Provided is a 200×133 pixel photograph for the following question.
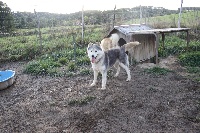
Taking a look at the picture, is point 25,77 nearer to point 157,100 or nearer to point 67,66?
point 67,66

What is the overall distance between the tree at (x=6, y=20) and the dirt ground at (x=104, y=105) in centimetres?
824

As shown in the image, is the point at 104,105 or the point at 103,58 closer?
the point at 104,105

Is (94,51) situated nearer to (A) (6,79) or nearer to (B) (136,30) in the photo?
(A) (6,79)

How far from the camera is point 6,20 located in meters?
14.6

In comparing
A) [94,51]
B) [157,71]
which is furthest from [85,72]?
[157,71]

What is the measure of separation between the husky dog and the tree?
10.0m

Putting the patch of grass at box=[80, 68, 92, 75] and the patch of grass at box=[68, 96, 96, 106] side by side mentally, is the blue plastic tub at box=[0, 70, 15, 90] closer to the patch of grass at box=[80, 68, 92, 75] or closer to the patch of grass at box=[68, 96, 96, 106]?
the patch of grass at box=[80, 68, 92, 75]

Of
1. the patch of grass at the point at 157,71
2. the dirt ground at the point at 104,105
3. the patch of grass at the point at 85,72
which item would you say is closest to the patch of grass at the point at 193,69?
the dirt ground at the point at 104,105

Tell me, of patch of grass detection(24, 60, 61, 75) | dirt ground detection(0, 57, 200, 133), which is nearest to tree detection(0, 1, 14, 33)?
patch of grass detection(24, 60, 61, 75)

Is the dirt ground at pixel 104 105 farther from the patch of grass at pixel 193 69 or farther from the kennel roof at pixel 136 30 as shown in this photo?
the kennel roof at pixel 136 30

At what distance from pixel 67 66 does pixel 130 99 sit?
12.2ft

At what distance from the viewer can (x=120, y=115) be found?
500 cm

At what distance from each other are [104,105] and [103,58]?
4.92 feet

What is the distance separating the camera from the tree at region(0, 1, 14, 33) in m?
14.6
